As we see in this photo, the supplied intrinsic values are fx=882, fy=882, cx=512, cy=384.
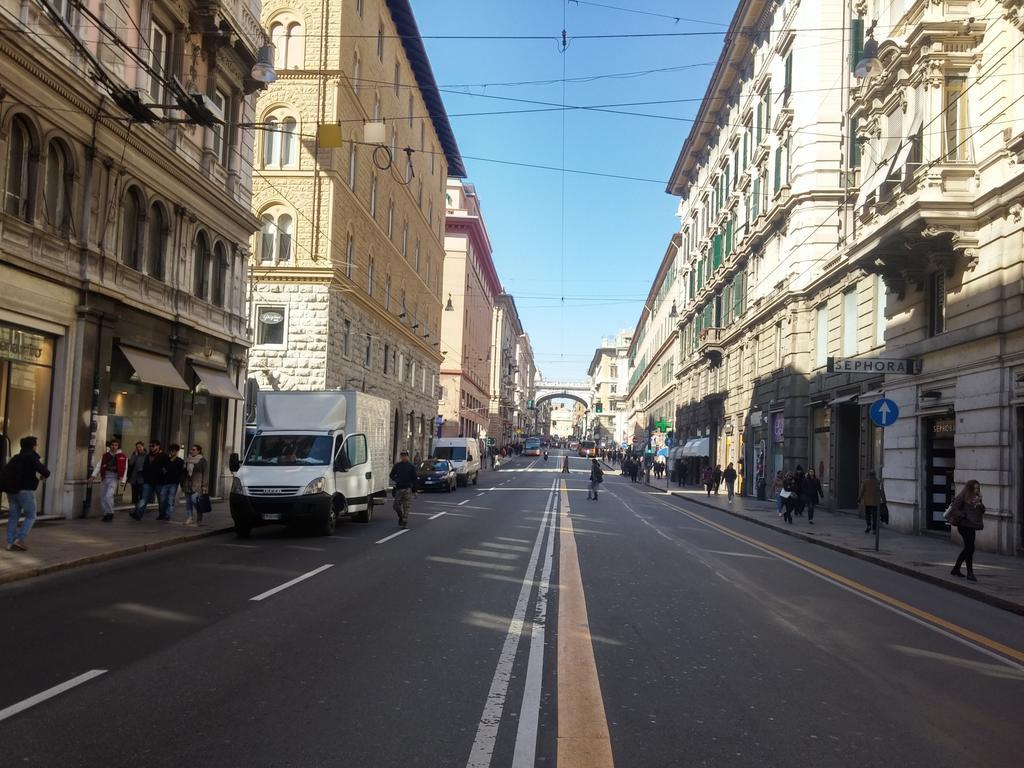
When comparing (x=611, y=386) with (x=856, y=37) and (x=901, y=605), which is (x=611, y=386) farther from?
(x=901, y=605)

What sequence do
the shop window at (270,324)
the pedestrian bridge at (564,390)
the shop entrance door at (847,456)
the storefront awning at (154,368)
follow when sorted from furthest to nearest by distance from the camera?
the pedestrian bridge at (564,390) < the shop window at (270,324) < the shop entrance door at (847,456) < the storefront awning at (154,368)

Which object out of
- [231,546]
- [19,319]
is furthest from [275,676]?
[19,319]

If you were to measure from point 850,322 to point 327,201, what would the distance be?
63.6 ft

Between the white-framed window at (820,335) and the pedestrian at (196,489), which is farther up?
the white-framed window at (820,335)

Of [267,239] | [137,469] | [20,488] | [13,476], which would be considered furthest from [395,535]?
[267,239]

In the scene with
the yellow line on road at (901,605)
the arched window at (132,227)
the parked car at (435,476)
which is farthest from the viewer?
the parked car at (435,476)

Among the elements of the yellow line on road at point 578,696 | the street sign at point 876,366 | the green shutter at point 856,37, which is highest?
the green shutter at point 856,37

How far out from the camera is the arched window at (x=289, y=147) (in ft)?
112

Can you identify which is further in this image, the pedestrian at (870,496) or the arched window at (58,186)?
the pedestrian at (870,496)

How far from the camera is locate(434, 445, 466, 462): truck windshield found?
42844 mm

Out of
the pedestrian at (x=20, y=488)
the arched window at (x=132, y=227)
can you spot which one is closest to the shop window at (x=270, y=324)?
the arched window at (x=132, y=227)

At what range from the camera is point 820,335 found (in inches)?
1259

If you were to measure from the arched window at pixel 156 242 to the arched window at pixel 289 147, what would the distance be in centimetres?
1331

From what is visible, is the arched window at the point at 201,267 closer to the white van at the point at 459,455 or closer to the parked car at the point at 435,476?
the parked car at the point at 435,476
